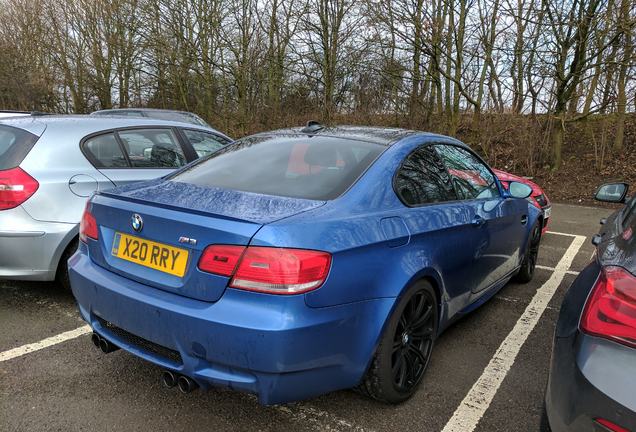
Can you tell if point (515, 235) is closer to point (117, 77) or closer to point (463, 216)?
point (463, 216)

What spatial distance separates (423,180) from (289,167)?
820 mm

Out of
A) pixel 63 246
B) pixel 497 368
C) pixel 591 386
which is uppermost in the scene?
pixel 591 386

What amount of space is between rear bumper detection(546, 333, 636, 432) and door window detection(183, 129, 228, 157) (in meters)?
3.88

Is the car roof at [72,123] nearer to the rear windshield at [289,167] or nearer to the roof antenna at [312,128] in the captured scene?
the rear windshield at [289,167]

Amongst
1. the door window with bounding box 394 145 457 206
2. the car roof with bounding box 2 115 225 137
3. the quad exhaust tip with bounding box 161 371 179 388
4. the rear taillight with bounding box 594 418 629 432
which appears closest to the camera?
the rear taillight with bounding box 594 418 629 432

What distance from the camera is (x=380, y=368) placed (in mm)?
2375

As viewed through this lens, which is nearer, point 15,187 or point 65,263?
point 15,187

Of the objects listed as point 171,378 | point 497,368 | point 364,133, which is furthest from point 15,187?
point 497,368

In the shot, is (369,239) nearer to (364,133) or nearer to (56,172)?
(364,133)

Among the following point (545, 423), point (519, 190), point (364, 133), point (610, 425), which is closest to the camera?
point (610, 425)

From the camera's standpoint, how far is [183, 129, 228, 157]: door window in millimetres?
4949

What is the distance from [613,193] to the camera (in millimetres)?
3459

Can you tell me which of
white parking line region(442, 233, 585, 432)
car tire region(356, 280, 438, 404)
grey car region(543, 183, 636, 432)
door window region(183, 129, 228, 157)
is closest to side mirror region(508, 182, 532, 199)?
white parking line region(442, 233, 585, 432)

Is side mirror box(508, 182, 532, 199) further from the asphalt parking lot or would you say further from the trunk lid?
the trunk lid
